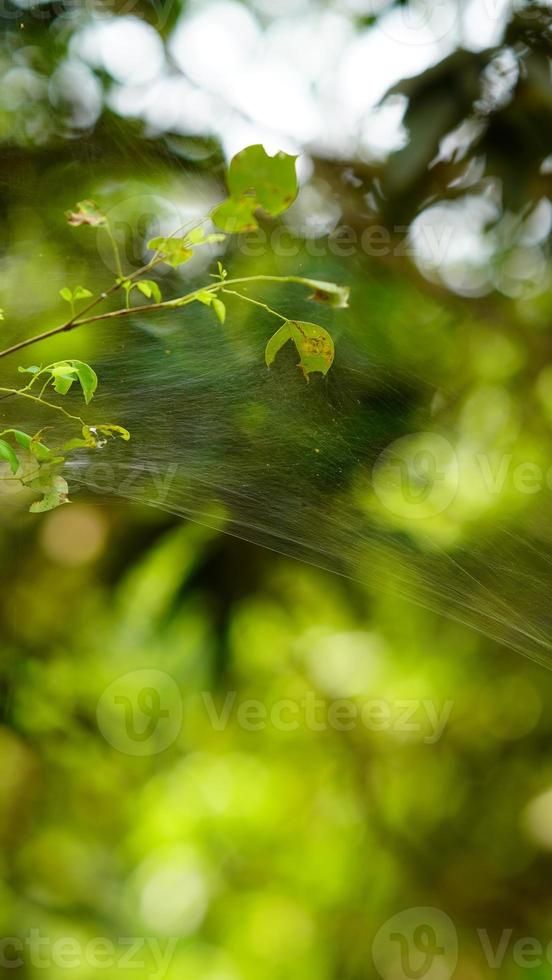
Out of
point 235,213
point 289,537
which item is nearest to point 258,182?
point 235,213

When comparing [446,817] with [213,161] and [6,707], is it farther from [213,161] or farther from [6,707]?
[213,161]

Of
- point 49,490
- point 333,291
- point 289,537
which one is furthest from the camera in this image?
point 289,537

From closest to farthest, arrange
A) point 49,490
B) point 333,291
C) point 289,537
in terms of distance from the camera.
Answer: point 333,291, point 49,490, point 289,537

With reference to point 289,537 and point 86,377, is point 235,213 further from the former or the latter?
point 289,537

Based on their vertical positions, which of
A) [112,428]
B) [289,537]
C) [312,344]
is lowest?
[289,537]

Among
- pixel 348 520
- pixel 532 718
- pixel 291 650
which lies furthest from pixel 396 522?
pixel 532 718

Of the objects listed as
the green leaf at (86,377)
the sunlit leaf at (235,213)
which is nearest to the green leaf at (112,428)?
the green leaf at (86,377)

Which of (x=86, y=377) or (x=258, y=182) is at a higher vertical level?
A: (x=258, y=182)
